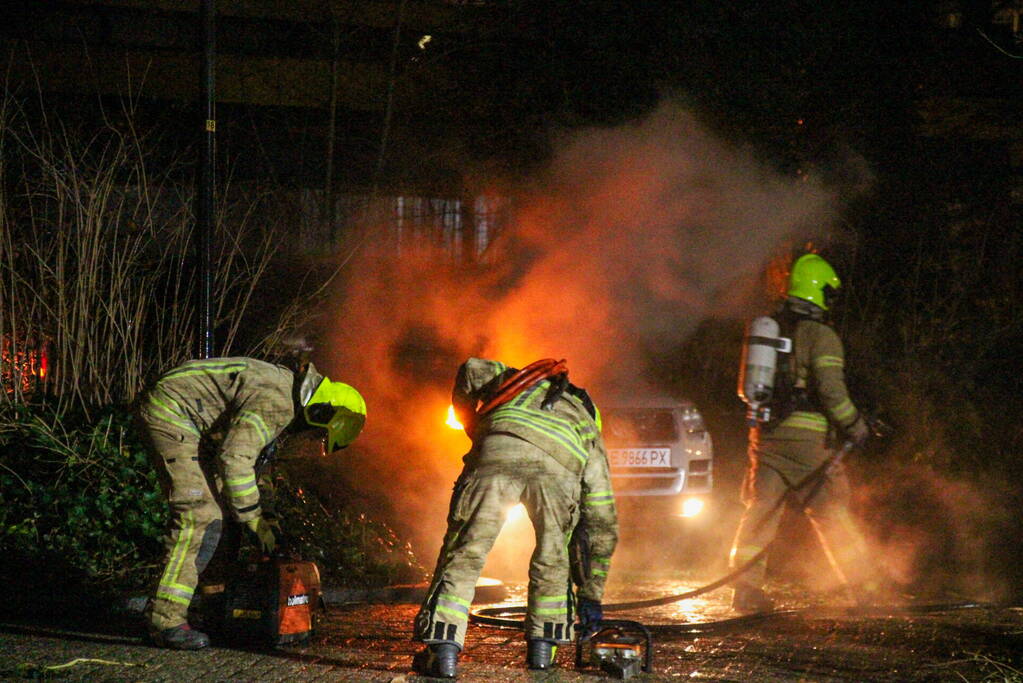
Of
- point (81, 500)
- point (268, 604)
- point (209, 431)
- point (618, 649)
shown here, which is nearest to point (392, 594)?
point (81, 500)

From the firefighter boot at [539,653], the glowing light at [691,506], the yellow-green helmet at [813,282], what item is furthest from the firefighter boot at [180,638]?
the glowing light at [691,506]

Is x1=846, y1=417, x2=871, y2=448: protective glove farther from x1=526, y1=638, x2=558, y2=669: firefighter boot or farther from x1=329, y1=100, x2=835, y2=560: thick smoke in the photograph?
x1=329, y1=100, x2=835, y2=560: thick smoke

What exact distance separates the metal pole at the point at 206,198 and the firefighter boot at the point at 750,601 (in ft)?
12.5

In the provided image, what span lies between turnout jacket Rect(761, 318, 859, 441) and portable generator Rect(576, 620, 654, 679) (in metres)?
2.49

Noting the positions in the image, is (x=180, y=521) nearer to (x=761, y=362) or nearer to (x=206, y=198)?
(x=206, y=198)

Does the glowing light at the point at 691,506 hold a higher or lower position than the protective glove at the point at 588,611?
higher

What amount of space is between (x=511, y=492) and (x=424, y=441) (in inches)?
202

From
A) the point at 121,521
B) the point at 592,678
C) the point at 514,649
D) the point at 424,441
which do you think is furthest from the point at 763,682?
the point at 424,441

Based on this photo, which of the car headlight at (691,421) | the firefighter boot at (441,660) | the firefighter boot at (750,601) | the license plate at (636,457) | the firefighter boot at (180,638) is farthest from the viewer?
the car headlight at (691,421)

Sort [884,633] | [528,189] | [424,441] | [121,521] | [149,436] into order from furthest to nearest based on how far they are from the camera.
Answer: [528,189]
[424,441]
[121,521]
[884,633]
[149,436]

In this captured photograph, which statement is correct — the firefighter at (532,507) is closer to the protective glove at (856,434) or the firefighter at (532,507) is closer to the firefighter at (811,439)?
the firefighter at (811,439)

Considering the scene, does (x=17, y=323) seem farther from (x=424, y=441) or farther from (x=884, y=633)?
(x=884, y=633)

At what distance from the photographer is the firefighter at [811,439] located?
7.18m

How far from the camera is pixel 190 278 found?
9.39 metres
